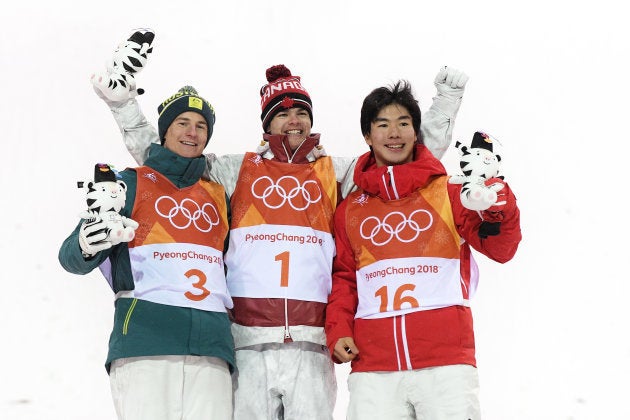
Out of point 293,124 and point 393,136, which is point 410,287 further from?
point 293,124

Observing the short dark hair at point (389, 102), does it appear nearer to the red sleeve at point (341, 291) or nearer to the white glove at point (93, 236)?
the red sleeve at point (341, 291)

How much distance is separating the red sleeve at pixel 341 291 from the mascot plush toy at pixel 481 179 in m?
0.58

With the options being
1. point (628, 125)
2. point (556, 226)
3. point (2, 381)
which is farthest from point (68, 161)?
point (628, 125)

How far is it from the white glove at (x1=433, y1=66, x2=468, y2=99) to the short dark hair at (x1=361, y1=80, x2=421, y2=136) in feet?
0.61

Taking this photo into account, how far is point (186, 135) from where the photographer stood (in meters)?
3.22

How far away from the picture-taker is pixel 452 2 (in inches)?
176

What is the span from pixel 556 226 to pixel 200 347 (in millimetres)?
2045

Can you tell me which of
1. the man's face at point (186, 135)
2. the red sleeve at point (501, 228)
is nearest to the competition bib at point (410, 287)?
the red sleeve at point (501, 228)

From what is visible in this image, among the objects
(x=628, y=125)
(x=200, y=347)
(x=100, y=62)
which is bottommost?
(x=200, y=347)

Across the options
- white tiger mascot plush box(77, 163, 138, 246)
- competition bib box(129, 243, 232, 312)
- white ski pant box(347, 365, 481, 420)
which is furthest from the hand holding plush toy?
white ski pant box(347, 365, 481, 420)

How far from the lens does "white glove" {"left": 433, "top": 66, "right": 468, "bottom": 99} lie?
11.1 feet

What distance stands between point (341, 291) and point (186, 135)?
0.79 m

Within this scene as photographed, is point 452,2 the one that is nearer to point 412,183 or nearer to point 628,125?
point 628,125

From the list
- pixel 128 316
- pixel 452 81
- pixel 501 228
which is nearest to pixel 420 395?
pixel 501 228
